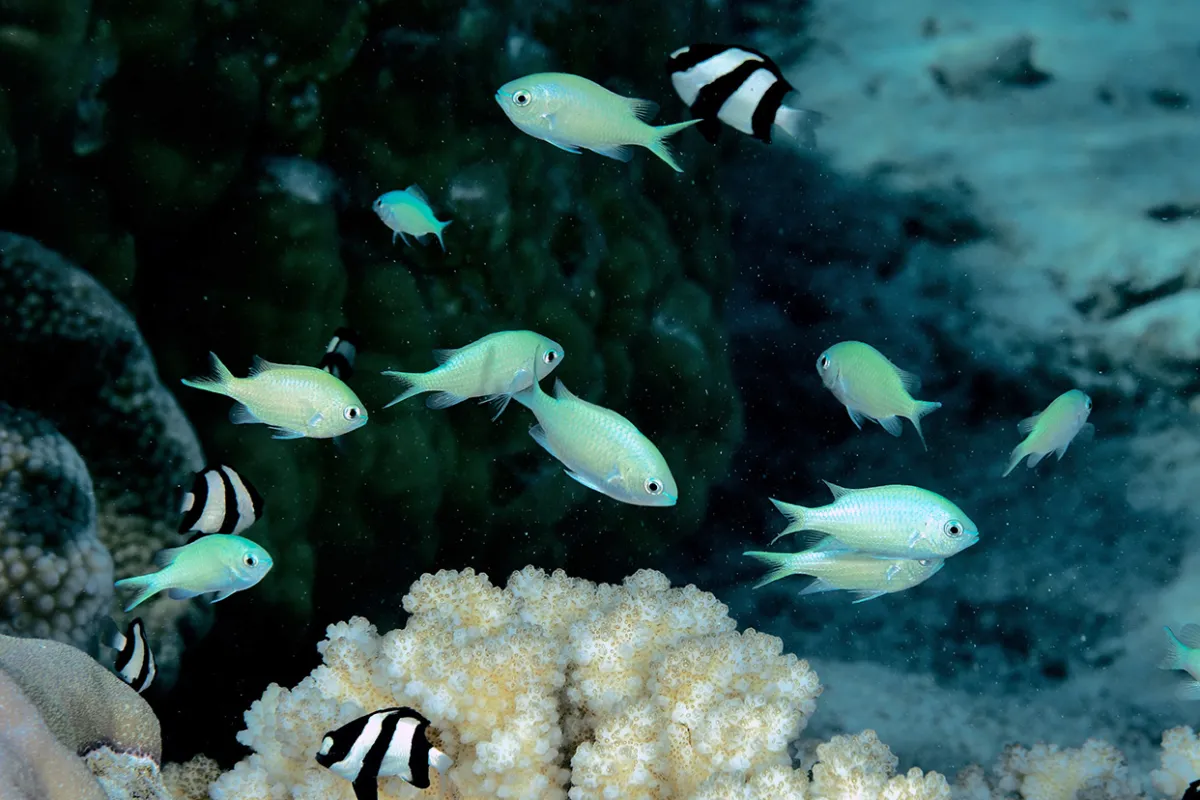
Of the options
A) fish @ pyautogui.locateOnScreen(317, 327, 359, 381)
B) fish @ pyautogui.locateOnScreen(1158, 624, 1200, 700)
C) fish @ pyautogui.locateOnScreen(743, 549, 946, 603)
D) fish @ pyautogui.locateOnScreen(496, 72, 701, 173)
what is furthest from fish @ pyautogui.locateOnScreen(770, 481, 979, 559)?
fish @ pyautogui.locateOnScreen(317, 327, 359, 381)

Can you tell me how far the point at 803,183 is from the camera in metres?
10.8

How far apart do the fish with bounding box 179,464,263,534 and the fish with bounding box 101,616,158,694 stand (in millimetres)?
472

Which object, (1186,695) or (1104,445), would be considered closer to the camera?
(1186,695)

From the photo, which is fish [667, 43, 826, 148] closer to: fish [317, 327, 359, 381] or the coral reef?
fish [317, 327, 359, 381]

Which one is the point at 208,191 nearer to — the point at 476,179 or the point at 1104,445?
the point at 476,179

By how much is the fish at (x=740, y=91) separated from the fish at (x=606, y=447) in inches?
36.2

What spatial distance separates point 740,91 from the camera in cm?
281

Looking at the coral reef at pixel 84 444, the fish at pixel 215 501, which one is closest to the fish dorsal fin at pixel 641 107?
the fish at pixel 215 501

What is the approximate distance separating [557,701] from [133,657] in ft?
4.92

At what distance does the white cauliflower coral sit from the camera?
9.29ft

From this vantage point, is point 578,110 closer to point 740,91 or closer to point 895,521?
point 740,91

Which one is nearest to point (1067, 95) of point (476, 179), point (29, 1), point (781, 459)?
point (781, 459)

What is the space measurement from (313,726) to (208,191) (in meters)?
2.78

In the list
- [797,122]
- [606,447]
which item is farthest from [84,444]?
[797,122]
